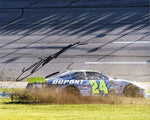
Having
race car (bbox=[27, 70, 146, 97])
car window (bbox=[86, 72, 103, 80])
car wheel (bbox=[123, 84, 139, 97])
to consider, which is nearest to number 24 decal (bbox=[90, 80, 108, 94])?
race car (bbox=[27, 70, 146, 97])

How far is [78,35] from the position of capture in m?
26.9

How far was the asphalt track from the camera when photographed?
23156 millimetres

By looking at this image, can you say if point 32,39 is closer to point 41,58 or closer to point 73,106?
point 41,58

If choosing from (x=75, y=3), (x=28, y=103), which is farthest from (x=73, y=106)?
(x=75, y=3)

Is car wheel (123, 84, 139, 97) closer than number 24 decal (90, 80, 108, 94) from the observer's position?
No

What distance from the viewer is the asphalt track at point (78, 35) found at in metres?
23.2

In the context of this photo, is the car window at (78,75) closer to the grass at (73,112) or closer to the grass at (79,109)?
the grass at (79,109)

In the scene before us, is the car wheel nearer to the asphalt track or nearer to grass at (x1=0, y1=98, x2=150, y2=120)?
grass at (x1=0, y1=98, x2=150, y2=120)

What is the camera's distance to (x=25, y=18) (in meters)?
30.3
